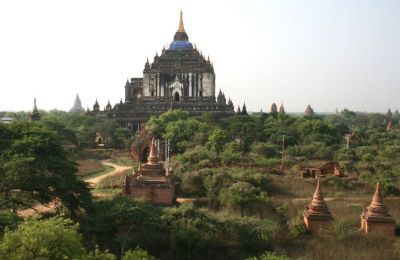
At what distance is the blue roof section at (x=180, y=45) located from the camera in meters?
68.8

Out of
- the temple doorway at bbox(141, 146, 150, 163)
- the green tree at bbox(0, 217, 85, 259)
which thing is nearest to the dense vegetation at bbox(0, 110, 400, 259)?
the green tree at bbox(0, 217, 85, 259)

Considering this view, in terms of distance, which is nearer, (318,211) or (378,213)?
(378,213)

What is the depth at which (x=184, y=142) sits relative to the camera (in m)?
41.7

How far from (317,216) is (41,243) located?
13.9m

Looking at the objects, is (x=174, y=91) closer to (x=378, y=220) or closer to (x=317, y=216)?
(x=317, y=216)

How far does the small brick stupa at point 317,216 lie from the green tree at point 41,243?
12.3 m

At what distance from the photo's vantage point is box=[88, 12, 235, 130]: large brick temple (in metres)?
62.3

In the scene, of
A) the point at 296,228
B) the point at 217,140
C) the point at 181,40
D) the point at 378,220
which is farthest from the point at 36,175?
the point at 181,40

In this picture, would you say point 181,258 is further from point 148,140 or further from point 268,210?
point 148,140

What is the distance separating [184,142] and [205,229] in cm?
2102

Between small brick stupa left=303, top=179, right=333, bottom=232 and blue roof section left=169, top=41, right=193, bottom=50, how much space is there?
48157 mm

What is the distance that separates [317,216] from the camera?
2306 centimetres

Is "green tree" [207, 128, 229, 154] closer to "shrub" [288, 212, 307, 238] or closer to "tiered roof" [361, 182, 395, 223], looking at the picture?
"shrub" [288, 212, 307, 238]

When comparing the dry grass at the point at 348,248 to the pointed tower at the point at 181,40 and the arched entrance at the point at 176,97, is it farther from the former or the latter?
the pointed tower at the point at 181,40
